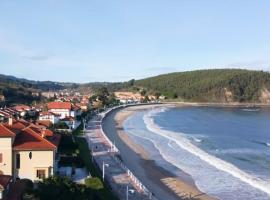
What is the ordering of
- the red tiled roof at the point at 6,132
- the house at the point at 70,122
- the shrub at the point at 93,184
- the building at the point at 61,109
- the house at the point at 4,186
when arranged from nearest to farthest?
the house at the point at 4,186
the red tiled roof at the point at 6,132
the shrub at the point at 93,184
the house at the point at 70,122
the building at the point at 61,109

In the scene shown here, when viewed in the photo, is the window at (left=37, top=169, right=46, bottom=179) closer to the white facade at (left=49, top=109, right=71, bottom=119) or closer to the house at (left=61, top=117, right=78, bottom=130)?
the house at (left=61, top=117, right=78, bottom=130)

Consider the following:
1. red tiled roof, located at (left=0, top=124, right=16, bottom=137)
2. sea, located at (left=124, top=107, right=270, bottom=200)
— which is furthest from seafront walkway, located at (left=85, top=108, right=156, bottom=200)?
red tiled roof, located at (left=0, top=124, right=16, bottom=137)

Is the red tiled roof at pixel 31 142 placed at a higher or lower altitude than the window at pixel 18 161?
higher

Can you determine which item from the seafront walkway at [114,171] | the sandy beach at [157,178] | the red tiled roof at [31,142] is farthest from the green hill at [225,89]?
the red tiled roof at [31,142]

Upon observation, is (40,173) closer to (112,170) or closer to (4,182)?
(4,182)

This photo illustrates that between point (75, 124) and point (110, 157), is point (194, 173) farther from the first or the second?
point (75, 124)

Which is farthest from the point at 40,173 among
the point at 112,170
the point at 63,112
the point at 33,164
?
the point at 63,112

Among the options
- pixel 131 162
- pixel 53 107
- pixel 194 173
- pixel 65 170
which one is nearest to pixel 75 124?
pixel 53 107

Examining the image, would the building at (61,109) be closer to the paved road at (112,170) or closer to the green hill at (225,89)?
the paved road at (112,170)
